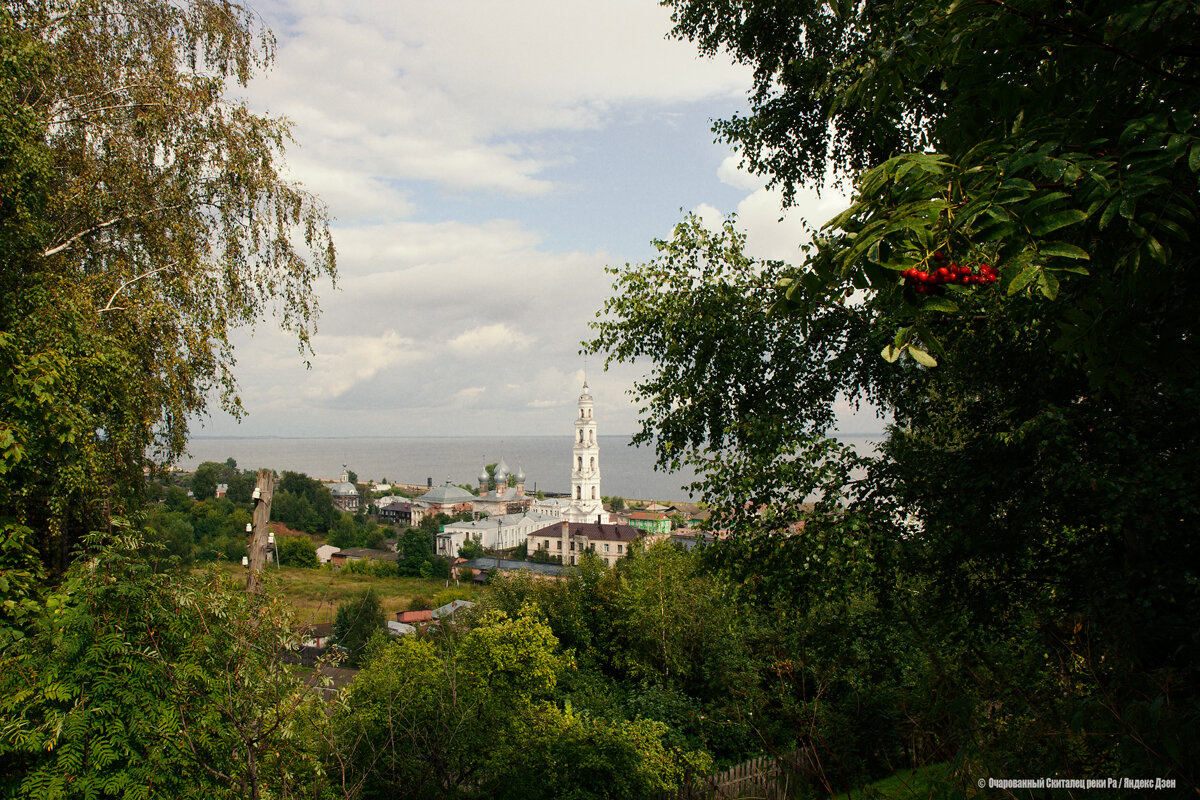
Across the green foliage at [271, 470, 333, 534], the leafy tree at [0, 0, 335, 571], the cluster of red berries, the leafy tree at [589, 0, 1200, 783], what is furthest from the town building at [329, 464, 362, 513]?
the cluster of red berries

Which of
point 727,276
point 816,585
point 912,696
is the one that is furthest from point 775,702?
point 727,276

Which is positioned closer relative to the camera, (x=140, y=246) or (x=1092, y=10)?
(x=1092, y=10)

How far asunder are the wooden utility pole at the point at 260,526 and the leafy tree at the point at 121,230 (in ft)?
4.76

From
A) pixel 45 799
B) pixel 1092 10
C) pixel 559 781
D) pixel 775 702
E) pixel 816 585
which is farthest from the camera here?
pixel 775 702

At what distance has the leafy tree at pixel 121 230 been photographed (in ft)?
21.0

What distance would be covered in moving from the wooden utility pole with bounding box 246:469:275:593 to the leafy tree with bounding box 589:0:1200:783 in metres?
4.49

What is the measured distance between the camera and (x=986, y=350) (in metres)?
5.49

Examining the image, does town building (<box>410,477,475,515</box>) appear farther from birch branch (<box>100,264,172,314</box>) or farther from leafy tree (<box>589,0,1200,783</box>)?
leafy tree (<box>589,0,1200,783</box>)

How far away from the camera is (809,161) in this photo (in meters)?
7.34

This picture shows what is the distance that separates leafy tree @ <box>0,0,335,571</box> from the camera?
6.40m

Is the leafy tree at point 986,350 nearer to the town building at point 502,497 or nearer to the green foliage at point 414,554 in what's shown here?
the green foliage at point 414,554

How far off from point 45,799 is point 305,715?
250cm

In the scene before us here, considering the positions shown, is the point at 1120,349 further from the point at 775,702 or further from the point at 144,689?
the point at 775,702

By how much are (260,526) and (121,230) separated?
15.6ft
